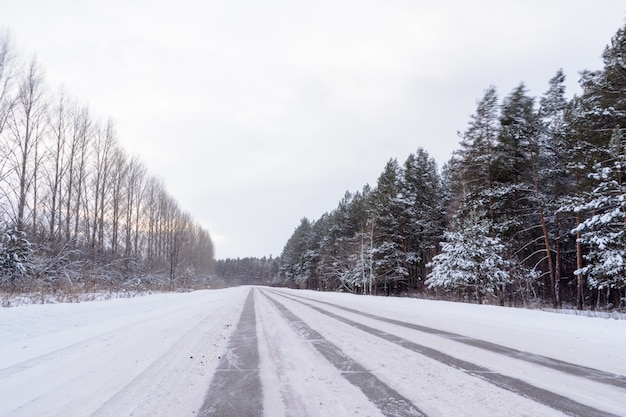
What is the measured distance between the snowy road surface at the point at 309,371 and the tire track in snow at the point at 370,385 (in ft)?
0.06

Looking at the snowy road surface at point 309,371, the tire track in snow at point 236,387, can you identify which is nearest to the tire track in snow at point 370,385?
the snowy road surface at point 309,371

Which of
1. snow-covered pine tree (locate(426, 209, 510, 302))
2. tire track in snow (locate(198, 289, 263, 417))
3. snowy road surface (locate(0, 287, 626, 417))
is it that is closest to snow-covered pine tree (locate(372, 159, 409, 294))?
snow-covered pine tree (locate(426, 209, 510, 302))

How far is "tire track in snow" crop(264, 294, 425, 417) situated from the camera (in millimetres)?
3062

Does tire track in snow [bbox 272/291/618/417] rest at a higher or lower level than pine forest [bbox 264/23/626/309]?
lower

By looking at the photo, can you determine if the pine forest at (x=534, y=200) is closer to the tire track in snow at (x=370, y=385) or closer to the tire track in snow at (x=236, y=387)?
the tire track in snow at (x=370, y=385)

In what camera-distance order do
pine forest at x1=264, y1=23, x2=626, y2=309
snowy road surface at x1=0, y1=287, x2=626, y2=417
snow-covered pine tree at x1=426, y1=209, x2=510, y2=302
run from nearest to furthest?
snowy road surface at x1=0, y1=287, x2=626, y2=417
pine forest at x1=264, y1=23, x2=626, y2=309
snow-covered pine tree at x1=426, y1=209, x2=510, y2=302

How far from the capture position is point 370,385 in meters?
3.82

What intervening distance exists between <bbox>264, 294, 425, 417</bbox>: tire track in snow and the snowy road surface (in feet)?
0.06

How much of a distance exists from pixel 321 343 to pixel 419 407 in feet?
11.4

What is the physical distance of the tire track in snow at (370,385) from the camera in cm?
306

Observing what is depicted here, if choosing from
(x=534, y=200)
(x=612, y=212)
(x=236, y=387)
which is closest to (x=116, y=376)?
(x=236, y=387)

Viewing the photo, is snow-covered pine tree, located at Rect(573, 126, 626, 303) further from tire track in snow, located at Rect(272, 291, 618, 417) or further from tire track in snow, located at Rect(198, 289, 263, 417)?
tire track in snow, located at Rect(198, 289, 263, 417)

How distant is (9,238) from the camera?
15.2m

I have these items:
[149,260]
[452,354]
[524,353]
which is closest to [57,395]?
[452,354]
